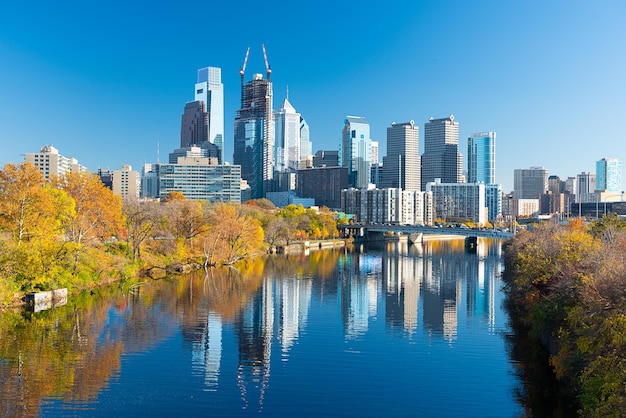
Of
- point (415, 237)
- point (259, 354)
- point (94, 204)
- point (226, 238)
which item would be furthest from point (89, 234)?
point (415, 237)

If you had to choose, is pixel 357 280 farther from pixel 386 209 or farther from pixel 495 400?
pixel 386 209

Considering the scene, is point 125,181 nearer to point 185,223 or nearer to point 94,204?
point 185,223

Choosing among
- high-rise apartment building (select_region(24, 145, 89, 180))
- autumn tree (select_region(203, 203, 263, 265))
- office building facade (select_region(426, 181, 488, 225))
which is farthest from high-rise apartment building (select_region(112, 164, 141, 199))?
autumn tree (select_region(203, 203, 263, 265))

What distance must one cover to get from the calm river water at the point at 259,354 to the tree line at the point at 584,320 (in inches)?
82.7

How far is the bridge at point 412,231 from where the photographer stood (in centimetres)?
8106

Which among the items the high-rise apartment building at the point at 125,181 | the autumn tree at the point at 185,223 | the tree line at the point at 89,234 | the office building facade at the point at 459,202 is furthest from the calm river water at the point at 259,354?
the high-rise apartment building at the point at 125,181

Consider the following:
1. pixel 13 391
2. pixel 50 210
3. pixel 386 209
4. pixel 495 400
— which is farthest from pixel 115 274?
pixel 386 209

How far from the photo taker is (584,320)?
17.8 m

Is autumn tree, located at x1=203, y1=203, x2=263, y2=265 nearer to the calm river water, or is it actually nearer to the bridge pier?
the calm river water

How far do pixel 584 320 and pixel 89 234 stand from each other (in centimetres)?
3671

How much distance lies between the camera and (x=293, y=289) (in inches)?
1697

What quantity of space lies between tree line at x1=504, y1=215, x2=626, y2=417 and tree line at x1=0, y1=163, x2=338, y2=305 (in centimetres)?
2553

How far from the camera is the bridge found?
266 feet

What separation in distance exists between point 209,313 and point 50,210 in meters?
13.9
